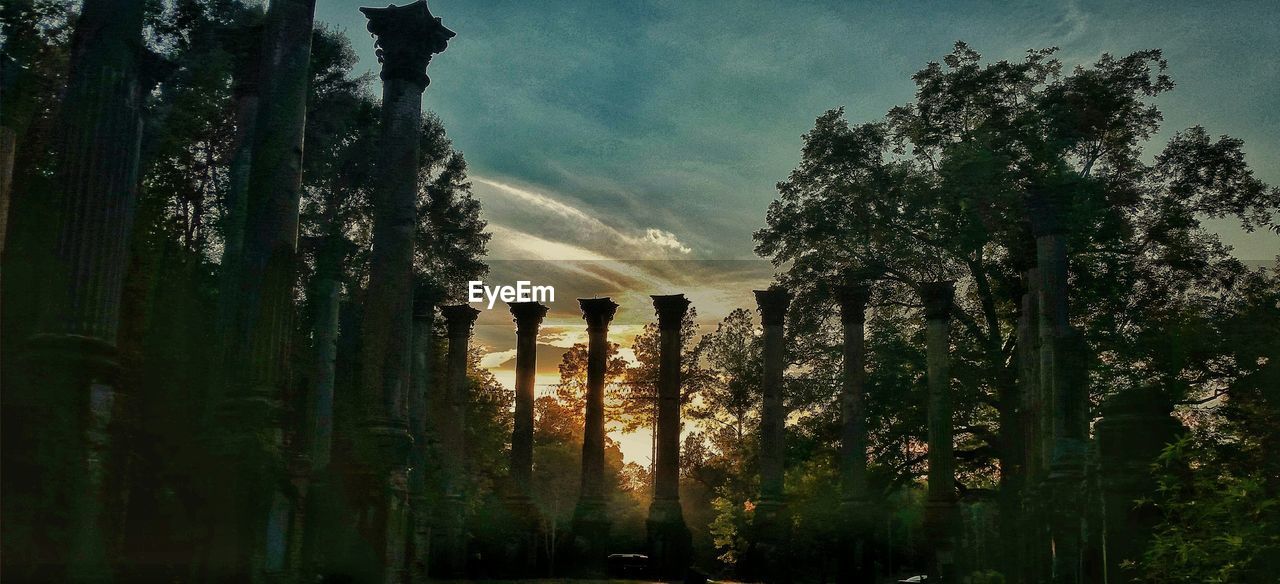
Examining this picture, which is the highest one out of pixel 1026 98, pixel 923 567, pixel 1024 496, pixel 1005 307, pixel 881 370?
pixel 1026 98

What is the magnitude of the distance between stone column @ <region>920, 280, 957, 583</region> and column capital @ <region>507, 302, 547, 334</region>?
12127 mm

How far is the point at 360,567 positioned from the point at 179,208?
18.4m

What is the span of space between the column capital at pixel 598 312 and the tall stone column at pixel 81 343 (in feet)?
76.2

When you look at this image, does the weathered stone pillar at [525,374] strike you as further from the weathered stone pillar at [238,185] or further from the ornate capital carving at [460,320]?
the weathered stone pillar at [238,185]

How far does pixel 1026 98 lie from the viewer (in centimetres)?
3192

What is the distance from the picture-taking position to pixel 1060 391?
19375mm

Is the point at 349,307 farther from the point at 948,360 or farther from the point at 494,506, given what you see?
the point at 948,360

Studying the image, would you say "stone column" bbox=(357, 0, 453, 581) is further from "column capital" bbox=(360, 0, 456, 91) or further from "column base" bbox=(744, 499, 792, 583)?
"column base" bbox=(744, 499, 792, 583)

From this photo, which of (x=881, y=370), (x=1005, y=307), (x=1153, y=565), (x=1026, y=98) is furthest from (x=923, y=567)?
(x=1153, y=565)

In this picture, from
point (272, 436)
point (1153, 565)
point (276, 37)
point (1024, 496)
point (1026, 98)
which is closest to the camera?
point (1153, 565)

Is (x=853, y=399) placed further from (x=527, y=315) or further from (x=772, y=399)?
(x=527, y=315)

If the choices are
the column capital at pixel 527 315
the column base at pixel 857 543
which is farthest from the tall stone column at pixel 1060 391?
the column capital at pixel 527 315

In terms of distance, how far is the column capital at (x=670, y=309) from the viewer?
32281mm

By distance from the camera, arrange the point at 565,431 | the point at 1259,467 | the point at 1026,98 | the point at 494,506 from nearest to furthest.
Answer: the point at 1259,467 < the point at 1026,98 < the point at 494,506 < the point at 565,431
